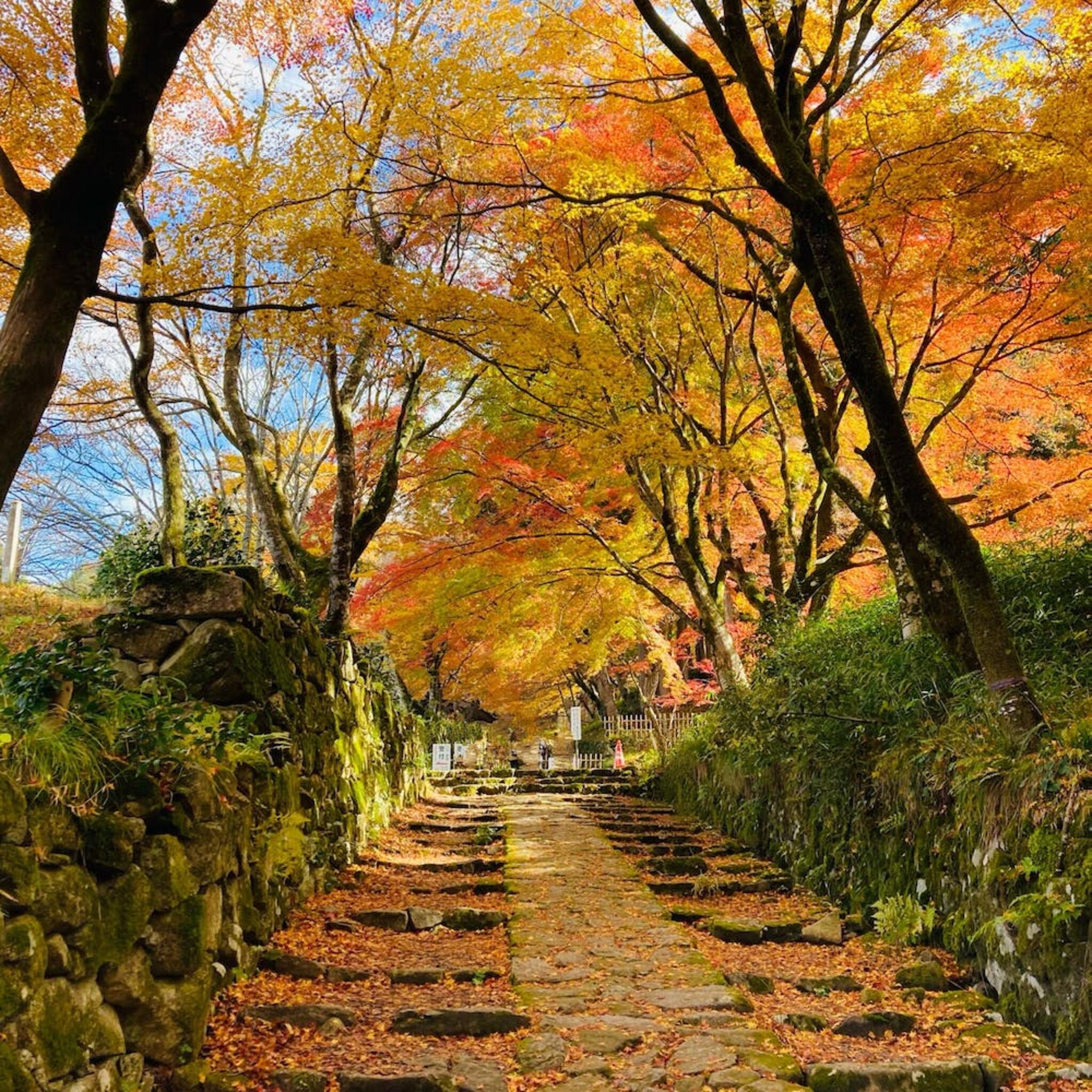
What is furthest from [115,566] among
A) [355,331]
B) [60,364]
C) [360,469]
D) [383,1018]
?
[383,1018]

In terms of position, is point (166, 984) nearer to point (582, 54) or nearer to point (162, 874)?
point (162, 874)

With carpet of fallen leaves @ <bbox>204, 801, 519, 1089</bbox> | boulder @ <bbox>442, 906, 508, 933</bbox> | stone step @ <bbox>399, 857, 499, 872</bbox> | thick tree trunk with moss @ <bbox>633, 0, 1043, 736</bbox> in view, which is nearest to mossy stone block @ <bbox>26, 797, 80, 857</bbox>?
carpet of fallen leaves @ <bbox>204, 801, 519, 1089</bbox>

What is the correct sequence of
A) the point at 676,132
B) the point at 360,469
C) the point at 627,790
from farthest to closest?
1. the point at 627,790
2. the point at 360,469
3. the point at 676,132

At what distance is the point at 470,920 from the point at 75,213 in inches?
189

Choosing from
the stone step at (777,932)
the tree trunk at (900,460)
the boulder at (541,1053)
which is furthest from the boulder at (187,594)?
the tree trunk at (900,460)

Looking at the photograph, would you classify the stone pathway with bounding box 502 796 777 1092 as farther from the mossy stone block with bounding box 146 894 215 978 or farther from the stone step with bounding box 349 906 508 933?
the mossy stone block with bounding box 146 894 215 978

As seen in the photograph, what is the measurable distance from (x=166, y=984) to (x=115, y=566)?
1003 cm

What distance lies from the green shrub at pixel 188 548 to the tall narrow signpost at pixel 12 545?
5423 millimetres

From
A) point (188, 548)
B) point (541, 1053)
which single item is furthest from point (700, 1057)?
point (188, 548)

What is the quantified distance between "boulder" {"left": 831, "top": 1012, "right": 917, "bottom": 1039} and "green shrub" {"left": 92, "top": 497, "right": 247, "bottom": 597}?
27.2 ft

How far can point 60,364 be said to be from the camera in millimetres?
3912

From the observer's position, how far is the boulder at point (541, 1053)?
10.9 ft

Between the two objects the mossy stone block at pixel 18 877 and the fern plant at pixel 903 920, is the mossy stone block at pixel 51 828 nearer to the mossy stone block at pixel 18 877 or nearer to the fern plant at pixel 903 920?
the mossy stone block at pixel 18 877

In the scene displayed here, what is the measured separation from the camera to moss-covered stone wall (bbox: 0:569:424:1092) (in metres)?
2.32
